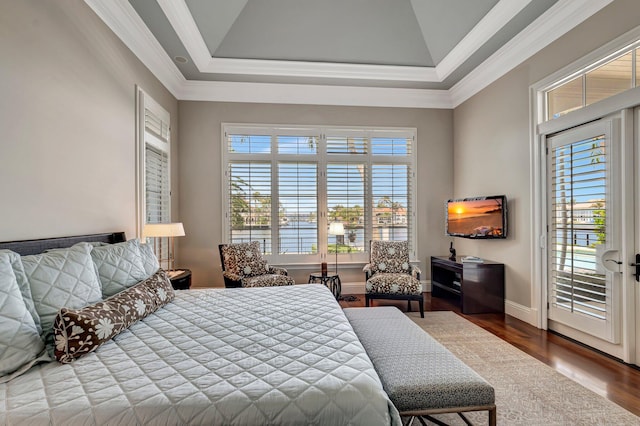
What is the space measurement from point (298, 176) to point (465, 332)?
3089 mm

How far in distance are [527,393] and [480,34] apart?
3.66 metres

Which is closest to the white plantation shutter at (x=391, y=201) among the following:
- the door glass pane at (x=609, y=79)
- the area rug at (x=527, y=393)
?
the area rug at (x=527, y=393)

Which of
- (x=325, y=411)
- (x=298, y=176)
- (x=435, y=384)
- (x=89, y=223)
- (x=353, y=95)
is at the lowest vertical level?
(x=435, y=384)

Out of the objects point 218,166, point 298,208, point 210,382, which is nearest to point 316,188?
point 298,208

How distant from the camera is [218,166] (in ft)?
15.8

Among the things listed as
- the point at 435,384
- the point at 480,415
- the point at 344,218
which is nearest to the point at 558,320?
the point at 480,415

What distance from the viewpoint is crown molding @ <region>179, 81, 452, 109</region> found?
472 cm

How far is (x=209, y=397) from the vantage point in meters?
A: 1.16

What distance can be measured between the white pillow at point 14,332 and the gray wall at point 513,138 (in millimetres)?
4310

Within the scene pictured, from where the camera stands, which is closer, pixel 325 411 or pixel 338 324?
pixel 325 411

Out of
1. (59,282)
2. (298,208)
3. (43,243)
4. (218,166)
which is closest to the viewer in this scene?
(59,282)

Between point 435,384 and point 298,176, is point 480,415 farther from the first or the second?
point 298,176

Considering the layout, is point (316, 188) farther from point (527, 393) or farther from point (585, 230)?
point (527, 393)

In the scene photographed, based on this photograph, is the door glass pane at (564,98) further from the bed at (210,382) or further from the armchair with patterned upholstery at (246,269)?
the armchair with patterned upholstery at (246,269)
